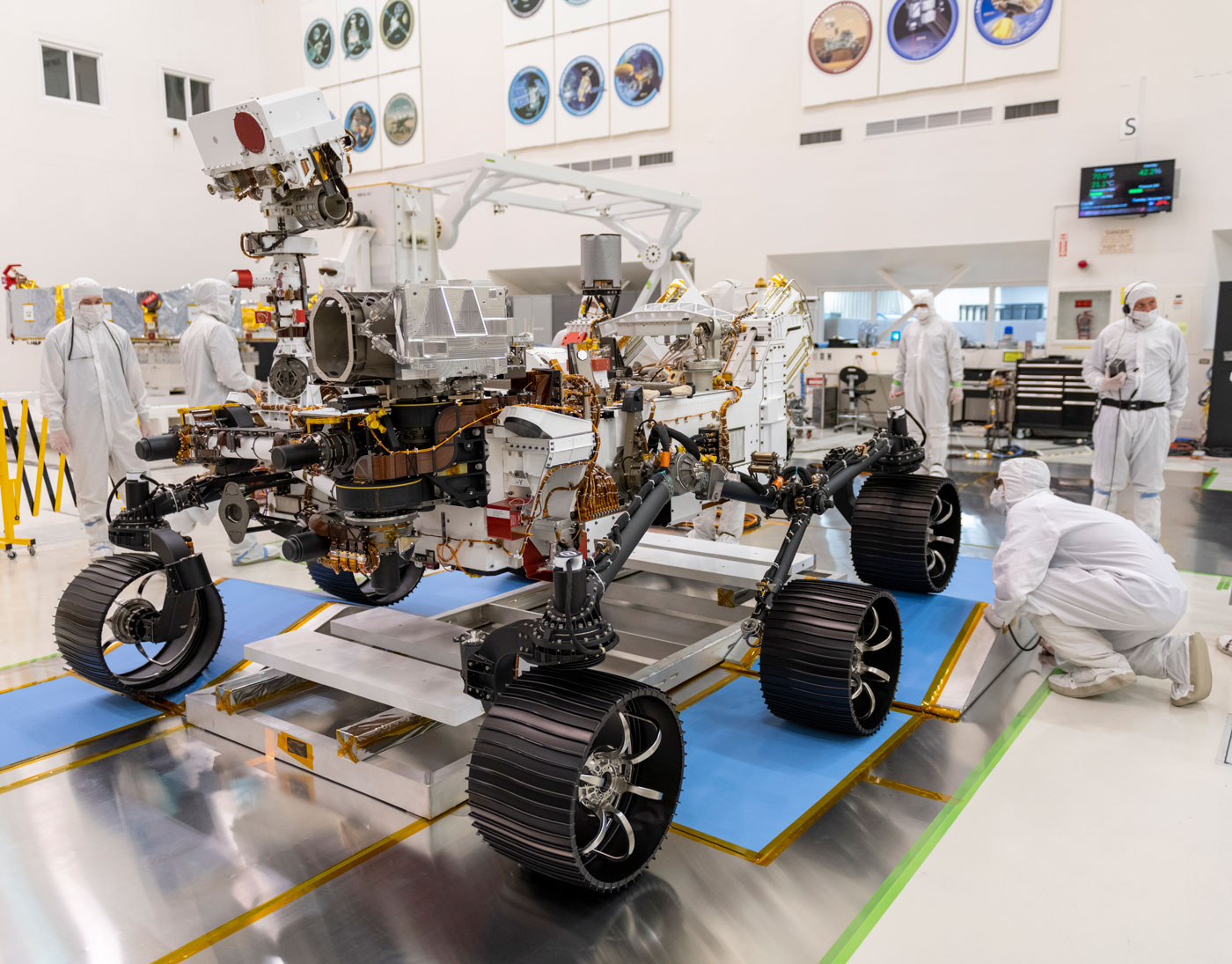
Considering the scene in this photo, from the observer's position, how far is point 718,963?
2.50m

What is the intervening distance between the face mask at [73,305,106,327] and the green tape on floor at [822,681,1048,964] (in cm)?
655

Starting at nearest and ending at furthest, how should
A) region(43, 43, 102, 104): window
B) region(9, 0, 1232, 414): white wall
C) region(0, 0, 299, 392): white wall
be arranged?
region(9, 0, 1232, 414): white wall
region(0, 0, 299, 392): white wall
region(43, 43, 102, 104): window

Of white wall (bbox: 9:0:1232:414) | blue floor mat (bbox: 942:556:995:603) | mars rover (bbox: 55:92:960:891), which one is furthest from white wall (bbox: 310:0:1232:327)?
mars rover (bbox: 55:92:960:891)

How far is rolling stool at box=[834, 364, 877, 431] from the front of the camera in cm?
1350

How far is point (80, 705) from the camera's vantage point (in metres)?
4.29

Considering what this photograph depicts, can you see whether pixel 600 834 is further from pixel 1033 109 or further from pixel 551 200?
pixel 1033 109

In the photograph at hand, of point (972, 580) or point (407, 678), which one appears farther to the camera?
point (972, 580)

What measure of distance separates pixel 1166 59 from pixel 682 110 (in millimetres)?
6537

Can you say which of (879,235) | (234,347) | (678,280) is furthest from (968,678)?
(879,235)

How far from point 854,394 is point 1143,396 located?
6.33 meters

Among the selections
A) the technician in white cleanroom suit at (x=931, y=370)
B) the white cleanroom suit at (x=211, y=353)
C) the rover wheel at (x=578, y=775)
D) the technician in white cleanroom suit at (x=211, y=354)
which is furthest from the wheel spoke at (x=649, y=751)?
the technician in white cleanroom suit at (x=931, y=370)

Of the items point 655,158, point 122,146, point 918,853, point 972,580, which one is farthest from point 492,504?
point 122,146

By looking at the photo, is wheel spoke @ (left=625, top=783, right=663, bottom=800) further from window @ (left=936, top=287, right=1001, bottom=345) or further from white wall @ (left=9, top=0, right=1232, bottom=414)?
window @ (left=936, top=287, right=1001, bottom=345)

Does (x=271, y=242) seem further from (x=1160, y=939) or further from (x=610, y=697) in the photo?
(x=1160, y=939)
